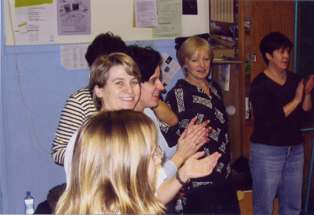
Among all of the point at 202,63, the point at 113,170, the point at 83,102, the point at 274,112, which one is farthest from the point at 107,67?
the point at 274,112

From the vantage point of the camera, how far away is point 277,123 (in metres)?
3.79

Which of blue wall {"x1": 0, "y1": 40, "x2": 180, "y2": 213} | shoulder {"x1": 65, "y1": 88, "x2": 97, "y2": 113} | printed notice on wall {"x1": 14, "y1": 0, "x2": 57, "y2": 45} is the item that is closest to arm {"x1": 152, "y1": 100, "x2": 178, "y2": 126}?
shoulder {"x1": 65, "y1": 88, "x2": 97, "y2": 113}

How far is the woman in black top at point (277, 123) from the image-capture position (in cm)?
377

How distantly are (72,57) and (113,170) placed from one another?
7.18 ft

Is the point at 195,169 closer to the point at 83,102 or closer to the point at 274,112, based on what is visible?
the point at 83,102

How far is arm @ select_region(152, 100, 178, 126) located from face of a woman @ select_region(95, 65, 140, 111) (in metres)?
0.52

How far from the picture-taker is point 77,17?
3.88m

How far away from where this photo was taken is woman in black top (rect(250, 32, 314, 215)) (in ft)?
12.4

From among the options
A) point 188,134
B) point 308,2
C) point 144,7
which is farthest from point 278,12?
point 188,134

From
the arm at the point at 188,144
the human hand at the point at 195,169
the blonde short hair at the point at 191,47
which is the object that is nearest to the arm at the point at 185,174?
the human hand at the point at 195,169

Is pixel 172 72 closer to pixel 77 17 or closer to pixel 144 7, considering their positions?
pixel 144 7

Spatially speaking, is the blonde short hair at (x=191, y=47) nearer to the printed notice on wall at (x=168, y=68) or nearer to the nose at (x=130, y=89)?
the printed notice on wall at (x=168, y=68)

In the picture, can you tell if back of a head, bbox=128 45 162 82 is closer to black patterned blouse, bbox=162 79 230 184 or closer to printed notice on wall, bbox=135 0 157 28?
black patterned blouse, bbox=162 79 230 184

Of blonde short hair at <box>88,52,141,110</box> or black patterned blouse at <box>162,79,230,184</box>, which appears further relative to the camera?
black patterned blouse at <box>162,79,230,184</box>
